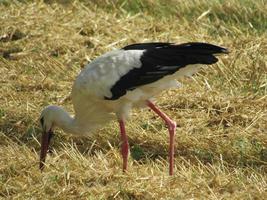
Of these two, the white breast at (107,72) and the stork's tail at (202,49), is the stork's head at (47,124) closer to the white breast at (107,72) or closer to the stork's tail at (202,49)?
the white breast at (107,72)

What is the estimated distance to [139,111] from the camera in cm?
720

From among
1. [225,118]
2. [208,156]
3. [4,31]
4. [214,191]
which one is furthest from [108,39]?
[214,191]

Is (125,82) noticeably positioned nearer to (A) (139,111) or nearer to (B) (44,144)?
Result: (B) (44,144)

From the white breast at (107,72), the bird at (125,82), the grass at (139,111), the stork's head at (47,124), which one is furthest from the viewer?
the stork's head at (47,124)

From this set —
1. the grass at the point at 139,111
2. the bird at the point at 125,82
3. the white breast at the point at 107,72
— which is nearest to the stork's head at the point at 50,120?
the bird at the point at 125,82

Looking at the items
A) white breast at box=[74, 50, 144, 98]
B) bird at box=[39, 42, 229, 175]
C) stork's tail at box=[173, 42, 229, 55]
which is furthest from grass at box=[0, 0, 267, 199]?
stork's tail at box=[173, 42, 229, 55]

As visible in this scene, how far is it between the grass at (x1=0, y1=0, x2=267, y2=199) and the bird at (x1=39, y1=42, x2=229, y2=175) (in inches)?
7.8

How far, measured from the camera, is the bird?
18.4 feet

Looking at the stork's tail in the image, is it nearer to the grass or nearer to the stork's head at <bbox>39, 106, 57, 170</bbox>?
the grass

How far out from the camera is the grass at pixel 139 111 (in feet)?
17.8

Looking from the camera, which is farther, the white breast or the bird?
the white breast

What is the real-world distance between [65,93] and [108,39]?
1393mm

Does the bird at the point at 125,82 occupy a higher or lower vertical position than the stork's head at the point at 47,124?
higher

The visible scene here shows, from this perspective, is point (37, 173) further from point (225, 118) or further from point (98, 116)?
point (225, 118)
